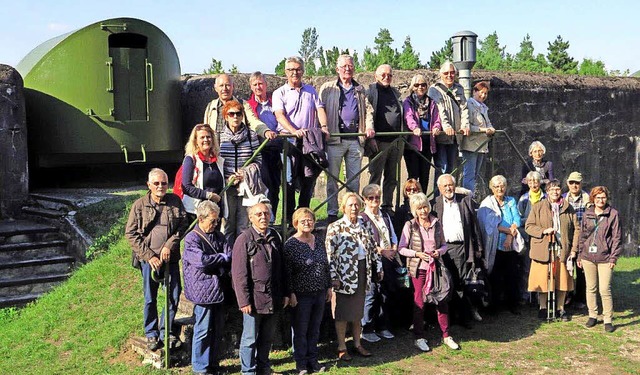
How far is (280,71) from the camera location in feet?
57.8

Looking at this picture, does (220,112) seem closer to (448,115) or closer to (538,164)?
(448,115)

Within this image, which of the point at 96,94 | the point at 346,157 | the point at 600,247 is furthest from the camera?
the point at 96,94

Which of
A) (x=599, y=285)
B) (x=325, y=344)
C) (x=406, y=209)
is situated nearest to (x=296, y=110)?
(x=406, y=209)

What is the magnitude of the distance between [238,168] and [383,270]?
1.61 meters

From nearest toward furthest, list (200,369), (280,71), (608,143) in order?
1. (200,369)
2. (608,143)
3. (280,71)

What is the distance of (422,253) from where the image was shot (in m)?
6.45

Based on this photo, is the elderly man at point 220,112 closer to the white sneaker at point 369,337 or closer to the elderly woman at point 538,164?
the white sneaker at point 369,337

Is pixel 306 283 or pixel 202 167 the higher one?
pixel 202 167

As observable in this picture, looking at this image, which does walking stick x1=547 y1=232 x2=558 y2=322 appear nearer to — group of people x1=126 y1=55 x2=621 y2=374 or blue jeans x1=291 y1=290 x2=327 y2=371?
group of people x1=126 y1=55 x2=621 y2=374

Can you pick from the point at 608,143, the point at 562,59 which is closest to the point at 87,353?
the point at 608,143

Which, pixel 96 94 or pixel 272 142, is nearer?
pixel 272 142

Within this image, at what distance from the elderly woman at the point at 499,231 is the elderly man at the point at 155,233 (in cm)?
305

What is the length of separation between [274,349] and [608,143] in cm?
722

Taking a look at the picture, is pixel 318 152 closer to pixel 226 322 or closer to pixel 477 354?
pixel 226 322
